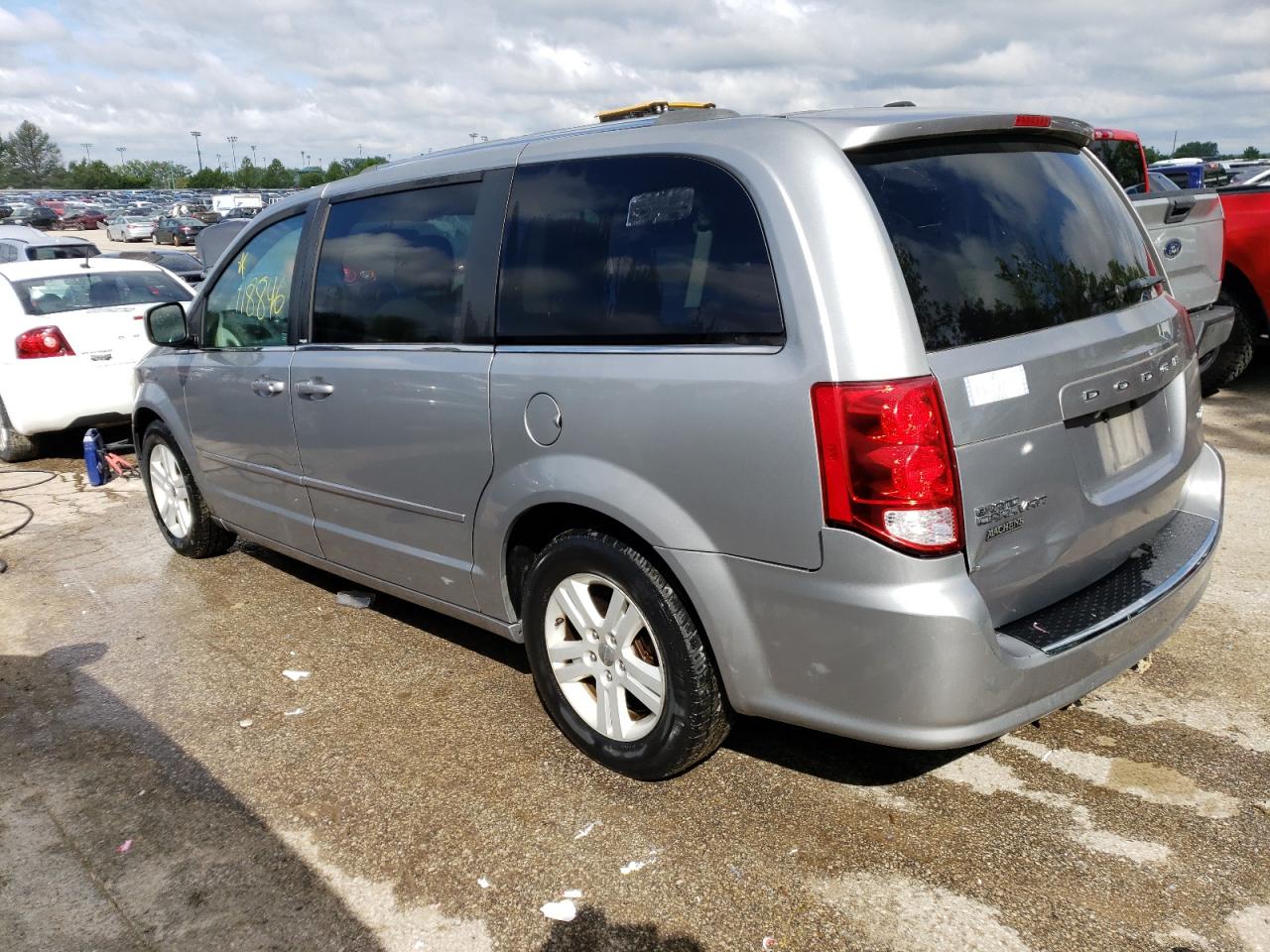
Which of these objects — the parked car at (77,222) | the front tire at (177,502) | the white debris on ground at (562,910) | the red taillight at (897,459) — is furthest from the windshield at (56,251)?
the parked car at (77,222)

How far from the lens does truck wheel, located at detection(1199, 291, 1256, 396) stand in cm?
796

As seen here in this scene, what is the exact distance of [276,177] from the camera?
376ft

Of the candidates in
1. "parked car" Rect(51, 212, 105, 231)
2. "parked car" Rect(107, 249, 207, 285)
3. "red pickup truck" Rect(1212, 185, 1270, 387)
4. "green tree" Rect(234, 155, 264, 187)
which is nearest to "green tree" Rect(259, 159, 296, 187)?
"green tree" Rect(234, 155, 264, 187)

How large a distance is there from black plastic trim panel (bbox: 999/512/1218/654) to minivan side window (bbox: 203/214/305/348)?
3141 mm

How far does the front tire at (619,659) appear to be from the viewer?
9.30 ft

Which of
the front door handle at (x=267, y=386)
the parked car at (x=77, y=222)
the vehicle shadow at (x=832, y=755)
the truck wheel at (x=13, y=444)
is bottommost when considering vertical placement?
the vehicle shadow at (x=832, y=755)

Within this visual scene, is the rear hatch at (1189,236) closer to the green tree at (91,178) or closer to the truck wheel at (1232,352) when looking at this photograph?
the truck wheel at (1232,352)

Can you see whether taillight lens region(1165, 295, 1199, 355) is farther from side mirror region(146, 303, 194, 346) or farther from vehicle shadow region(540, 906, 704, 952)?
side mirror region(146, 303, 194, 346)

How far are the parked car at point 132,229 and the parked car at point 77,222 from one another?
9.15 m

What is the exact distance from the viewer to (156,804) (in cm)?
321

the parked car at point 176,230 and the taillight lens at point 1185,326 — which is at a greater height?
the parked car at point 176,230

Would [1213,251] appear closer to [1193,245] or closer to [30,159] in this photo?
[1193,245]

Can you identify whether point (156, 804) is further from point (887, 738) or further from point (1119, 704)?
point (1119, 704)

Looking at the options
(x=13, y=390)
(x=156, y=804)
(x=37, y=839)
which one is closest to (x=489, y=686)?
(x=156, y=804)
